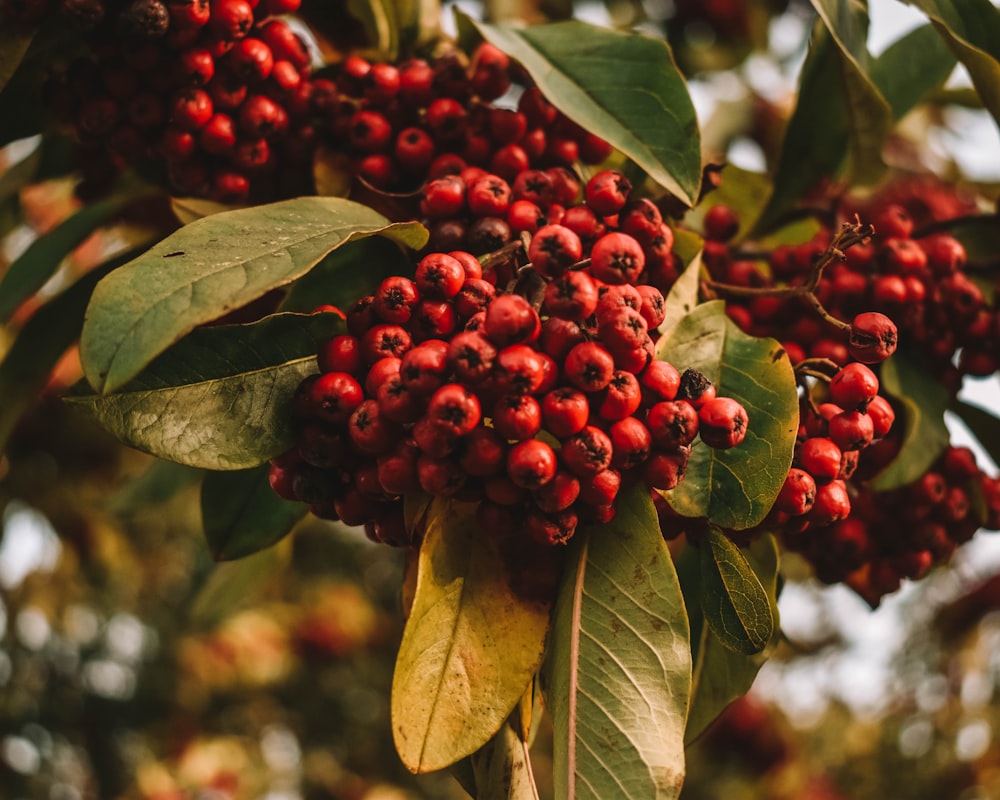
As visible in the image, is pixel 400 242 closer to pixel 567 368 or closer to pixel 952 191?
pixel 567 368

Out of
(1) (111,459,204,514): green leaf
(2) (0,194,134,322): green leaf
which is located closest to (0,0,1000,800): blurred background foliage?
(1) (111,459,204,514): green leaf

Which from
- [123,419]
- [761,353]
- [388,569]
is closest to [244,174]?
[123,419]

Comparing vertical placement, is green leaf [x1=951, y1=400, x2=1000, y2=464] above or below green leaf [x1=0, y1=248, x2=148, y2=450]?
below

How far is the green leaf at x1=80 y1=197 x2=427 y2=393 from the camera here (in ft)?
3.01

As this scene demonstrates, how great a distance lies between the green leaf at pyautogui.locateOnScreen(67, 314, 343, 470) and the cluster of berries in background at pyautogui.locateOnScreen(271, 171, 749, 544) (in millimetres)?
38

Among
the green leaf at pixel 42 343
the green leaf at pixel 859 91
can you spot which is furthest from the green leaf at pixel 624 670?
the green leaf at pixel 42 343

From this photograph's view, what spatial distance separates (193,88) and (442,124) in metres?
0.38

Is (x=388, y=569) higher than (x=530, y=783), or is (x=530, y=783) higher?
(x=530, y=783)

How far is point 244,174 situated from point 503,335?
27.5 inches

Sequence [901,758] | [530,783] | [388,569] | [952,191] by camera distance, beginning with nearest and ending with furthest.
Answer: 1. [530,783]
2. [952,191]
3. [901,758]
4. [388,569]

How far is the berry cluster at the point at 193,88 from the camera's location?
127 cm

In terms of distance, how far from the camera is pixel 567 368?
1.01 metres

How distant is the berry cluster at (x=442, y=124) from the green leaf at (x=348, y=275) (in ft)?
0.47

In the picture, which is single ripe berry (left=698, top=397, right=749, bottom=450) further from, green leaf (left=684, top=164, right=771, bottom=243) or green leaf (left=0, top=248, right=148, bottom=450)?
green leaf (left=0, top=248, right=148, bottom=450)
